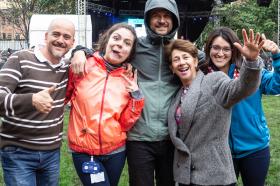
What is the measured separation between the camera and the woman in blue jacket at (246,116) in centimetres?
324

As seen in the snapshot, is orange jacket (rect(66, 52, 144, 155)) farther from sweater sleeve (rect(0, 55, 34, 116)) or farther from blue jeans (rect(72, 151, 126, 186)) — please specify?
sweater sleeve (rect(0, 55, 34, 116))

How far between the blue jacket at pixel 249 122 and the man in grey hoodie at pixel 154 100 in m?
0.50

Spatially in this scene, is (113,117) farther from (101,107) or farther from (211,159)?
(211,159)

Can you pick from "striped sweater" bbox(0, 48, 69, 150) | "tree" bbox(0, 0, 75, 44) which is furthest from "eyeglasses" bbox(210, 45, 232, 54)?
"tree" bbox(0, 0, 75, 44)

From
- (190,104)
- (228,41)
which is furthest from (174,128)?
(228,41)

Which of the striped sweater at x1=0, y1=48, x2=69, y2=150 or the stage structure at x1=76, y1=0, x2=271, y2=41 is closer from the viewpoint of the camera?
the striped sweater at x1=0, y1=48, x2=69, y2=150

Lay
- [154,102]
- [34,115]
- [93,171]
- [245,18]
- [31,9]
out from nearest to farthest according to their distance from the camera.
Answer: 1. [34,115]
2. [93,171]
3. [154,102]
4. [245,18]
5. [31,9]

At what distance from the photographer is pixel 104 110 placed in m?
2.97

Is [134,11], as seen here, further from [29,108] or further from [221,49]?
[29,108]

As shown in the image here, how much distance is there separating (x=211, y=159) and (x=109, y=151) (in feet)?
2.41

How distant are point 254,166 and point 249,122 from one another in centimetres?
36

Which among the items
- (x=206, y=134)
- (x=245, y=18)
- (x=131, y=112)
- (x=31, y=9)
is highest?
(x=31, y=9)

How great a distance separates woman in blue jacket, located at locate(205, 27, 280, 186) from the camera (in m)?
3.24

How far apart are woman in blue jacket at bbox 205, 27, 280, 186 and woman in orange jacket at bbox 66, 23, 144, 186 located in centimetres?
71
